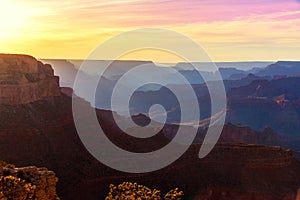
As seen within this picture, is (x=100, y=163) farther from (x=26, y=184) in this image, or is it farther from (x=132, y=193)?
(x=26, y=184)

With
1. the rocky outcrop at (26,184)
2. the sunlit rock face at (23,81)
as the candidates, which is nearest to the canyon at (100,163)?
the sunlit rock face at (23,81)

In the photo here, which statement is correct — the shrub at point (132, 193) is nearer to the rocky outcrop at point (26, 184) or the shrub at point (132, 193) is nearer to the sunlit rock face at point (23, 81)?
the rocky outcrop at point (26, 184)

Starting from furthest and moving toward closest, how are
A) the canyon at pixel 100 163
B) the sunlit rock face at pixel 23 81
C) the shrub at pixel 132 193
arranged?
the sunlit rock face at pixel 23 81, the canyon at pixel 100 163, the shrub at pixel 132 193

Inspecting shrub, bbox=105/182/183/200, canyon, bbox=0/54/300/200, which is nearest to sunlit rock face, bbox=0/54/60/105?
canyon, bbox=0/54/300/200

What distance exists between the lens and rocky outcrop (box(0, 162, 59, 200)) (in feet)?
70.4

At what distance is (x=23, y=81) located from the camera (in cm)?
7194

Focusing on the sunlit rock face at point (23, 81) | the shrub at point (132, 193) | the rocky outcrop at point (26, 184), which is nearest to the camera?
the rocky outcrop at point (26, 184)

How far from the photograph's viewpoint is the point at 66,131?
68.3 m

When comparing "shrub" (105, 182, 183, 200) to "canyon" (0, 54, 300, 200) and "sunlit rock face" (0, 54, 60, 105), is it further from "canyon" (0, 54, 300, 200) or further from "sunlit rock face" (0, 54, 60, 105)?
"sunlit rock face" (0, 54, 60, 105)

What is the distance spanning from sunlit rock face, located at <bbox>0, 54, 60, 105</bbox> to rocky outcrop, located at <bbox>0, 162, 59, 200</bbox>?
4672cm

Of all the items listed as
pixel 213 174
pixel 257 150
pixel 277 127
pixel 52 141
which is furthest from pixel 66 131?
pixel 277 127

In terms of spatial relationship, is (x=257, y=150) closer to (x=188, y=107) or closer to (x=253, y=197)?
(x=253, y=197)

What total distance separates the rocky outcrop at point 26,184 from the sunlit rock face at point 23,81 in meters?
46.7

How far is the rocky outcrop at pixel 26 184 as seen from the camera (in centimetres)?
2145
